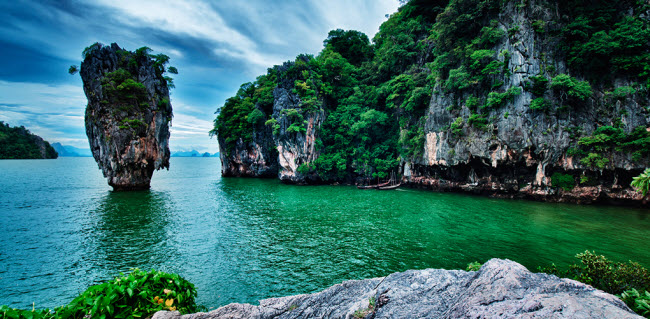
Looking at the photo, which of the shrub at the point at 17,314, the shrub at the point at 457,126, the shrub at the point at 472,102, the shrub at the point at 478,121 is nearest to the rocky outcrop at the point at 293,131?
the shrub at the point at 457,126

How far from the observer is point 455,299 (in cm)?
304

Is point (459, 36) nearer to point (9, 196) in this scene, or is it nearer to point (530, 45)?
point (530, 45)

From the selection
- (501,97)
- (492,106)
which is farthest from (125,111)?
(501,97)

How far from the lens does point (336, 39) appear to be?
4072cm

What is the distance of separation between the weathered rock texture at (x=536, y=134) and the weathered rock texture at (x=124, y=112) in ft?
105

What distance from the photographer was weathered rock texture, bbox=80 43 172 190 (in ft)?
81.9

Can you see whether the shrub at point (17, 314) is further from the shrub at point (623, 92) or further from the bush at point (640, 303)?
the shrub at point (623, 92)

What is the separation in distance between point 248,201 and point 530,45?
2778 cm

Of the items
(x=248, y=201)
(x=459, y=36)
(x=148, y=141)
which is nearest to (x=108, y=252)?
(x=248, y=201)

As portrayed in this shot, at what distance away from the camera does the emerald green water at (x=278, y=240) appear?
951 centimetres

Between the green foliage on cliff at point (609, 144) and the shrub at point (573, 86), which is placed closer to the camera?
the green foliage on cliff at point (609, 144)

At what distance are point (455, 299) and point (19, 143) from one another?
403 ft

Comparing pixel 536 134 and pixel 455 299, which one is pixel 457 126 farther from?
pixel 455 299

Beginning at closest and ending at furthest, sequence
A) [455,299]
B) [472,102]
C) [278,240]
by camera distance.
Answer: [455,299]
[278,240]
[472,102]
